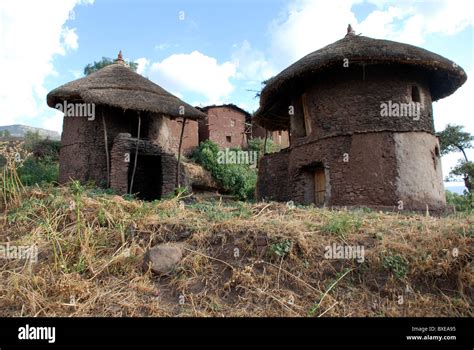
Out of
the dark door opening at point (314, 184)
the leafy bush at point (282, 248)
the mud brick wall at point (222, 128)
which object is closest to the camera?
the leafy bush at point (282, 248)

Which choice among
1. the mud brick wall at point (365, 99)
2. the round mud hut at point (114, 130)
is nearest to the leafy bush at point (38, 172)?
the round mud hut at point (114, 130)

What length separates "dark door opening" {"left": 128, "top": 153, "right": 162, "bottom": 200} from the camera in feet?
44.2

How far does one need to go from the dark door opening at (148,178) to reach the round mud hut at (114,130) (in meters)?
0.04

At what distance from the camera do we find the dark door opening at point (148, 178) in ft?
44.2

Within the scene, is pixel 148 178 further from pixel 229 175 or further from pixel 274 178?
pixel 229 175

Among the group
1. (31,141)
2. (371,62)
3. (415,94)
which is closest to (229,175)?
(31,141)

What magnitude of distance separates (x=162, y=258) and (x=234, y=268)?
2.93 feet

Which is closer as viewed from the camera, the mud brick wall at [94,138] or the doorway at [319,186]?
the doorway at [319,186]

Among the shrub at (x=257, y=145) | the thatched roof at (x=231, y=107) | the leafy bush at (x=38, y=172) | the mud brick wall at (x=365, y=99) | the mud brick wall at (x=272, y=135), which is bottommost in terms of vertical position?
the leafy bush at (x=38, y=172)

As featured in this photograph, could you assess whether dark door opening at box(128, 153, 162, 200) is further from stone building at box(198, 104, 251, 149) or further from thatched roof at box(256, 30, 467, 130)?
stone building at box(198, 104, 251, 149)

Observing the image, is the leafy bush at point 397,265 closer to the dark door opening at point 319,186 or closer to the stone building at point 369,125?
the stone building at point 369,125

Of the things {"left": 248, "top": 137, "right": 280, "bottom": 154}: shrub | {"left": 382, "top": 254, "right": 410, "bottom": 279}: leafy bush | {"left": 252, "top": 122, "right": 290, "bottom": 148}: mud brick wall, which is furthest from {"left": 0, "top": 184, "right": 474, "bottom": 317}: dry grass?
{"left": 252, "top": 122, "right": 290, "bottom": 148}: mud brick wall
